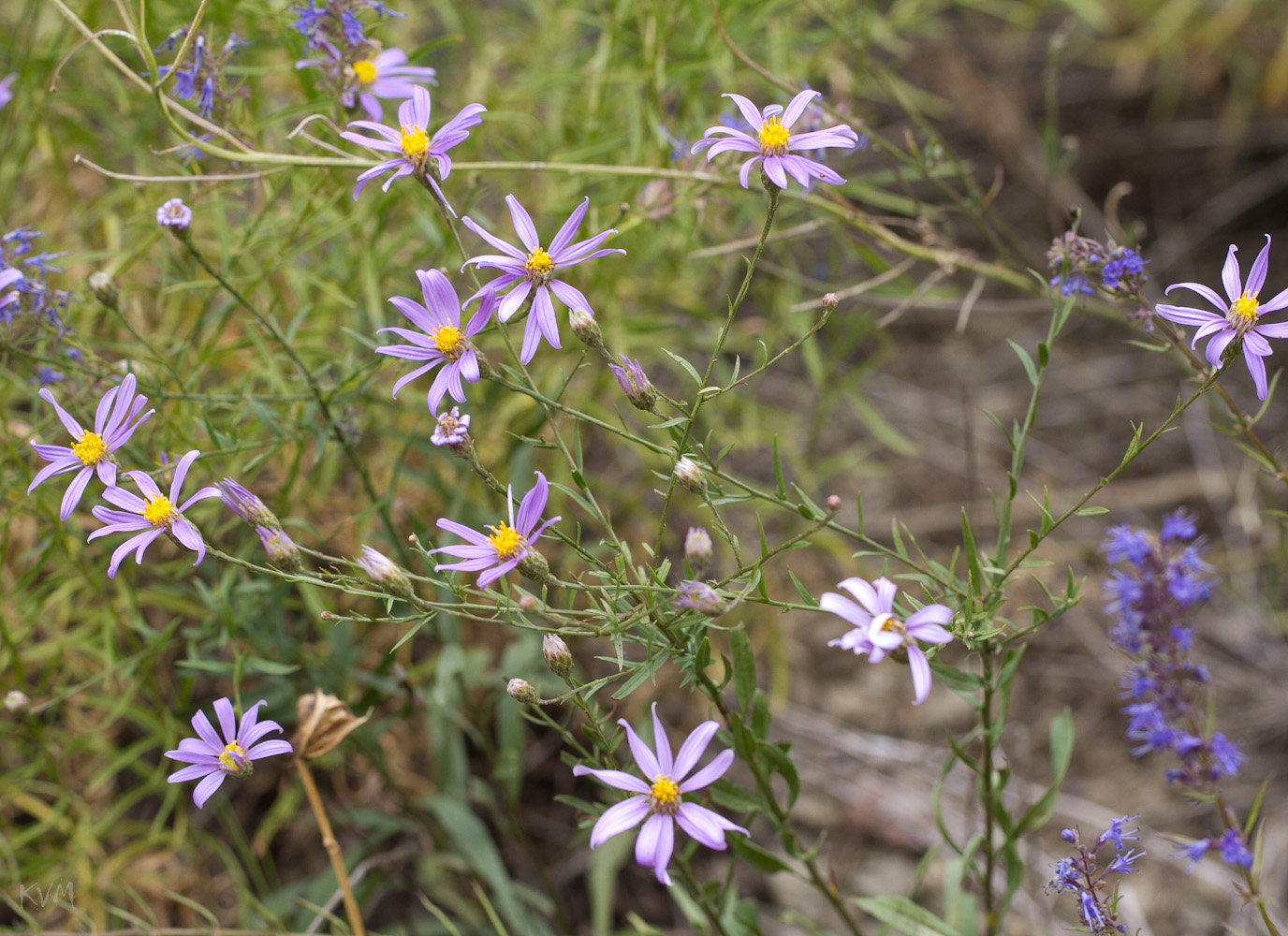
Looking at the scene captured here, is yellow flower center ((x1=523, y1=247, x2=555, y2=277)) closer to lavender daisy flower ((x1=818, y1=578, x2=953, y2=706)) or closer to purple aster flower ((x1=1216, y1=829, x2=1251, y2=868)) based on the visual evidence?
lavender daisy flower ((x1=818, y1=578, x2=953, y2=706))

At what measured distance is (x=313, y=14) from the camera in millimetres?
1243

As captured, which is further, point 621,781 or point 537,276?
point 537,276

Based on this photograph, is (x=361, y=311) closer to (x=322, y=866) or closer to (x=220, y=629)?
(x=220, y=629)

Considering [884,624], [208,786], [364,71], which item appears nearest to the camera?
[884,624]

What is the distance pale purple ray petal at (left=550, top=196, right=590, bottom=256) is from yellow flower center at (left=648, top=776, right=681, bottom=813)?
0.54 meters

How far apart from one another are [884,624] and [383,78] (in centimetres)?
103

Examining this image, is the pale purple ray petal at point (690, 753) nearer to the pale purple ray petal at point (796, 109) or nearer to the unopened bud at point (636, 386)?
the unopened bud at point (636, 386)

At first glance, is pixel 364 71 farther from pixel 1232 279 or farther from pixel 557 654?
pixel 1232 279

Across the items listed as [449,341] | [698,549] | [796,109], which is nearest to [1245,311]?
[796,109]

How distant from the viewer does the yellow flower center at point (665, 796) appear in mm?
939

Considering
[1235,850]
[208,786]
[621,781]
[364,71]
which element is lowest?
[208,786]

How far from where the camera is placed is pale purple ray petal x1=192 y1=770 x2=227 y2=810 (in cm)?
96

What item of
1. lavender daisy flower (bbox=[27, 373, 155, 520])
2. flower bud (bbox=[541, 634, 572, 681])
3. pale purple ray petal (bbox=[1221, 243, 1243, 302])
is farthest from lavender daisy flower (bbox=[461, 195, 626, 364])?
pale purple ray petal (bbox=[1221, 243, 1243, 302])

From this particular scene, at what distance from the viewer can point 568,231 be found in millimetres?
1019
